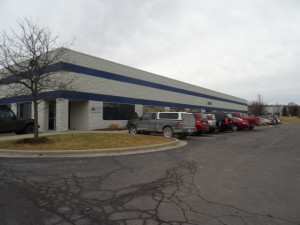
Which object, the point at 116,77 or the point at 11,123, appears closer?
the point at 11,123

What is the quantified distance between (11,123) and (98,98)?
315 inches

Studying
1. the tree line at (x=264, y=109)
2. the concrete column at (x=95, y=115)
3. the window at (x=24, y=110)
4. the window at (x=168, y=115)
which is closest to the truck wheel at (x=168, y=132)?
the window at (x=168, y=115)

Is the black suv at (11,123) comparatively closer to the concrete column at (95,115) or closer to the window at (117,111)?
the concrete column at (95,115)

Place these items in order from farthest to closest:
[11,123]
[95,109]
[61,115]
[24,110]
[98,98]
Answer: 1. [24,110]
2. [98,98]
3. [95,109]
4. [61,115]
5. [11,123]

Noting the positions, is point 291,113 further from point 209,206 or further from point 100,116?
point 209,206

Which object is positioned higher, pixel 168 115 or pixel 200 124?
pixel 168 115

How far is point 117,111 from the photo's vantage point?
2222 centimetres

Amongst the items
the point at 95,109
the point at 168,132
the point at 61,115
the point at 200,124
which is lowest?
the point at 168,132

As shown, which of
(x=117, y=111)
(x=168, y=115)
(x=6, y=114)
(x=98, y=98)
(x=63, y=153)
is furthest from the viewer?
(x=117, y=111)

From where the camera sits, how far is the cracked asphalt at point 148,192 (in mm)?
3266

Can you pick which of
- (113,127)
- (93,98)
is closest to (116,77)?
(93,98)

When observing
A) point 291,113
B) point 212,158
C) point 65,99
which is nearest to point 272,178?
point 212,158

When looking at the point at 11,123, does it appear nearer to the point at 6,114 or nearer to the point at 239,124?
the point at 6,114

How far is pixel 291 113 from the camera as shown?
107m
